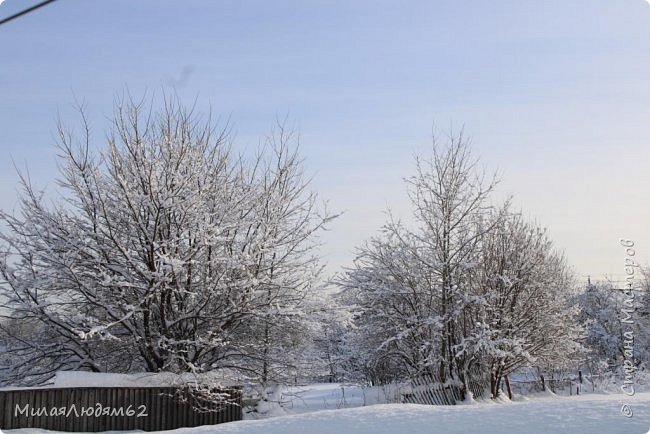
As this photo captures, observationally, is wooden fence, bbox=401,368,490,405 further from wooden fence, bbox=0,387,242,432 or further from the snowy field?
the snowy field

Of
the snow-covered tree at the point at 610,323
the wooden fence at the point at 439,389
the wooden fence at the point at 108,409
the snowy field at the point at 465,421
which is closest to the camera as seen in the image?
the snowy field at the point at 465,421

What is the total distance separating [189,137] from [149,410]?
7.68 m

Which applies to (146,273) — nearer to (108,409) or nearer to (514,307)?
(108,409)

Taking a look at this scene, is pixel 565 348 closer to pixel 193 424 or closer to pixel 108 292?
pixel 193 424

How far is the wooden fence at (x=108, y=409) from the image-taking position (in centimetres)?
1220

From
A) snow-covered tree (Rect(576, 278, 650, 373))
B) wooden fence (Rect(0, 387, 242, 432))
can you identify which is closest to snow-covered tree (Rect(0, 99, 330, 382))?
wooden fence (Rect(0, 387, 242, 432))

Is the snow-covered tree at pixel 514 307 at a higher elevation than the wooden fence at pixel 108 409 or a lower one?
higher

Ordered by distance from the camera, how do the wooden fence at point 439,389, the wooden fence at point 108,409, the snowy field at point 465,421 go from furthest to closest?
the wooden fence at point 439,389 → the wooden fence at point 108,409 → the snowy field at point 465,421

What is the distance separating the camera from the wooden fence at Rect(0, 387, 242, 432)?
12203 millimetres

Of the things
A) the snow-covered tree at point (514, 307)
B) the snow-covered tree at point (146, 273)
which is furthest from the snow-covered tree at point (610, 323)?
the snow-covered tree at point (146, 273)

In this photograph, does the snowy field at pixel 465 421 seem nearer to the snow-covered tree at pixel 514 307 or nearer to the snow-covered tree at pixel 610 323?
the snow-covered tree at pixel 514 307

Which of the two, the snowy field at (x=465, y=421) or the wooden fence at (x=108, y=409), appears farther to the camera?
the wooden fence at (x=108, y=409)

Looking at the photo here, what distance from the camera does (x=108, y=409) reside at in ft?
43.6

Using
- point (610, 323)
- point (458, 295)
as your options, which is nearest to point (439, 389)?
point (458, 295)
